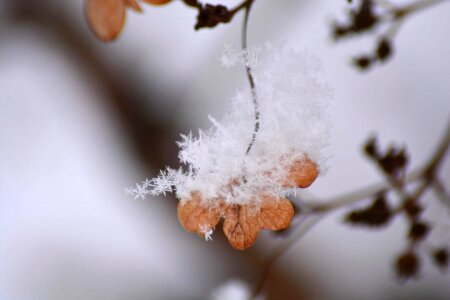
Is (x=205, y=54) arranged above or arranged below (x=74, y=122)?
below

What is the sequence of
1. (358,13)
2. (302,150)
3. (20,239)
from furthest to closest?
(20,239), (358,13), (302,150)

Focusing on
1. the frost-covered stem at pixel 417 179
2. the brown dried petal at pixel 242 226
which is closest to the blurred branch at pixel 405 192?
the frost-covered stem at pixel 417 179

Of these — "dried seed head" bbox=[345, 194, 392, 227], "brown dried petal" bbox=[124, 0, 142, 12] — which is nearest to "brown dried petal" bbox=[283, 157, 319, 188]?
"brown dried petal" bbox=[124, 0, 142, 12]

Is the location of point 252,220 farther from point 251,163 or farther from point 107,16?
point 107,16

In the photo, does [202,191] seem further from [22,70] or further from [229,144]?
[22,70]

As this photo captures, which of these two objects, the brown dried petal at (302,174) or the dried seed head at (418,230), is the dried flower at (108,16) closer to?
the brown dried petal at (302,174)

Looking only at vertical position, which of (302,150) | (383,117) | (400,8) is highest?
(383,117)

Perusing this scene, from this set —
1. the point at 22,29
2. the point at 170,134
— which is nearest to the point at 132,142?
the point at 170,134
